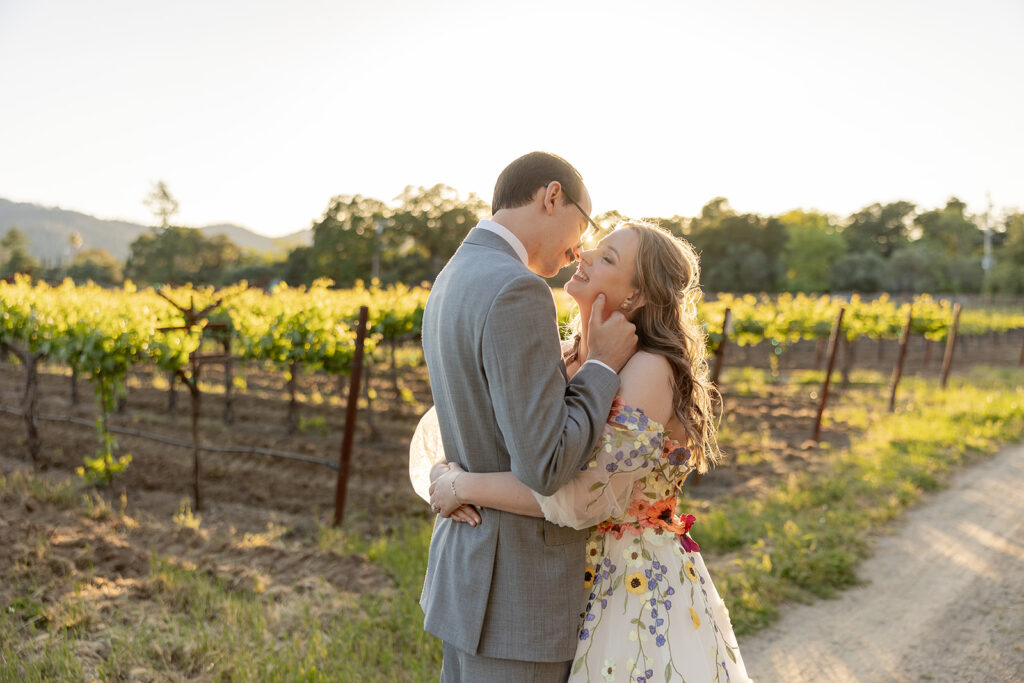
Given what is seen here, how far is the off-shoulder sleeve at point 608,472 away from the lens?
1.59 metres

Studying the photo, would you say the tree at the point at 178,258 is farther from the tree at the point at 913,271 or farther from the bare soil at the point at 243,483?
the tree at the point at 913,271

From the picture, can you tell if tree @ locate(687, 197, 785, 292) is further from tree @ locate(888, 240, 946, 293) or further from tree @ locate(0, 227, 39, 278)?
tree @ locate(0, 227, 39, 278)

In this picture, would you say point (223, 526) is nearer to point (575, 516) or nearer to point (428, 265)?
point (575, 516)

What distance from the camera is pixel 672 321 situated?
1.90 meters

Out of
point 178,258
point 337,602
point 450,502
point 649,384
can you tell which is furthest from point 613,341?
point 178,258

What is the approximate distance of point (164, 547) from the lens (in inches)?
205

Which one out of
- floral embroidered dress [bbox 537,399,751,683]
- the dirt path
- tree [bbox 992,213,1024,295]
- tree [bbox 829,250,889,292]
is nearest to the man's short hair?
floral embroidered dress [bbox 537,399,751,683]

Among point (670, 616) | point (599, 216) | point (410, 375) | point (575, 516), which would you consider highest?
point (599, 216)

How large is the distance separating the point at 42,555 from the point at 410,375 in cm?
1272

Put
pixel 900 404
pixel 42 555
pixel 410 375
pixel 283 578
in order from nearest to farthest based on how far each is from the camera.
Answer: pixel 42 555, pixel 283 578, pixel 900 404, pixel 410 375

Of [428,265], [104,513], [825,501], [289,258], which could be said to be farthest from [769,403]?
[289,258]

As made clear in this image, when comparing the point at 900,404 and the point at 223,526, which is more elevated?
the point at 900,404

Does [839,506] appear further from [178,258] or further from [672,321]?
[178,258]

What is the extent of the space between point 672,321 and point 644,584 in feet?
2.33
